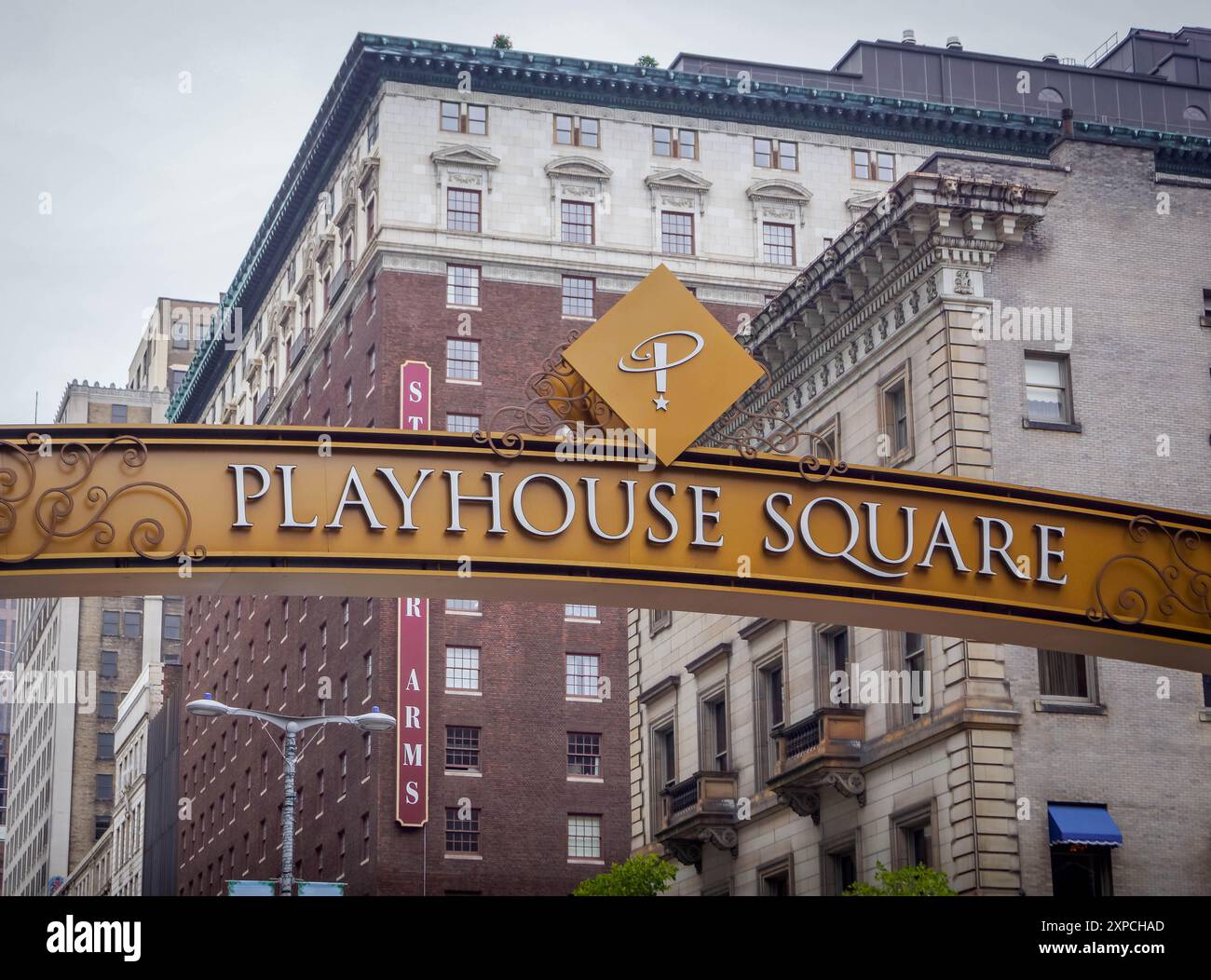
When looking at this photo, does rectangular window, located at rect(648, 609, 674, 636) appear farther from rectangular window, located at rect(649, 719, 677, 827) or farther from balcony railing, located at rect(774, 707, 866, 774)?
balcony railing, located at rect(774, 707, 866, 774)

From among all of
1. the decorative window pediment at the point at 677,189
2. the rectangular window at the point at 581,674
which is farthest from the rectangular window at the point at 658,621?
the decorative window pediment at the point at 677,189

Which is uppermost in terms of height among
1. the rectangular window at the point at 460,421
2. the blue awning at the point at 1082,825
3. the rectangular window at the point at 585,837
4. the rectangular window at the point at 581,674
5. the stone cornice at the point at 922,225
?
the rectangular window at the point at 460,421

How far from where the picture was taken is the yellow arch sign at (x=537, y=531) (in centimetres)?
1387

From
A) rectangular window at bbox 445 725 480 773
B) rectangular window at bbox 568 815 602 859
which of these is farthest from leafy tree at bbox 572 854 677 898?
rectangular window at bbox 568 815 602 859

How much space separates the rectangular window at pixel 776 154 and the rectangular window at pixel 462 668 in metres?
23.9

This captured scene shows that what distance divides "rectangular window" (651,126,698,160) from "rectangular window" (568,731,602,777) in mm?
24143

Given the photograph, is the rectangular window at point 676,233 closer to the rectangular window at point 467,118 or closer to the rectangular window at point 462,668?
the rectangular window at point 467,118

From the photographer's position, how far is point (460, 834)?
70.1m

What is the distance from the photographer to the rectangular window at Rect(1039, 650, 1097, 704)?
34.4 m

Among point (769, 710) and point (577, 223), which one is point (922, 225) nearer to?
point (769, 710)

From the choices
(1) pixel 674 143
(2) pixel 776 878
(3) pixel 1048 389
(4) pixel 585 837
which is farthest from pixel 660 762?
(1) pixel 674 143

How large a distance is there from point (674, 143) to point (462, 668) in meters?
23.6

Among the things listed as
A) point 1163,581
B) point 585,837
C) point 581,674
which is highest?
point 581,674
